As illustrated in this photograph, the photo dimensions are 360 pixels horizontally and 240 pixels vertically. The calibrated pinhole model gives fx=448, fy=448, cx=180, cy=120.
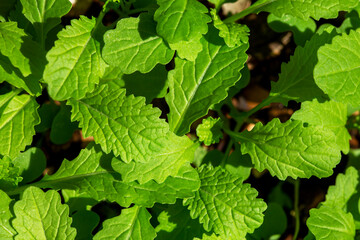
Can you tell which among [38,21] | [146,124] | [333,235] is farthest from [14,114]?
[333,235]

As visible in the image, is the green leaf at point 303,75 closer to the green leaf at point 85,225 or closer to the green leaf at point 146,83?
the green leaf at point 146,83

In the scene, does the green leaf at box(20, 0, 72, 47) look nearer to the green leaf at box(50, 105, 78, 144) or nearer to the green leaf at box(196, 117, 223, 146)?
the green leaf at box(50, 105, 78, 144)

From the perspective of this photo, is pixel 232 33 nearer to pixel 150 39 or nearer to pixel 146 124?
pixel 150 39

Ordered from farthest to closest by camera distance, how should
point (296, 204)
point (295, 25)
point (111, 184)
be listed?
point (296, 204), point (295, 25), point (111, 184)

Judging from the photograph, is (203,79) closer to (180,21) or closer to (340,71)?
(180,21)

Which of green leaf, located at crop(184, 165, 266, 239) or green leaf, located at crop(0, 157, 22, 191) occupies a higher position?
green leaf, located at crop(0, 157, 22, 191)

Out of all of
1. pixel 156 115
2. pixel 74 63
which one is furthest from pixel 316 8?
pixel 74 63

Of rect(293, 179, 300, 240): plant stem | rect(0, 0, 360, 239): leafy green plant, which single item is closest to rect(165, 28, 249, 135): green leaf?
rect(0, 0, 360, 239): leafy green plant
